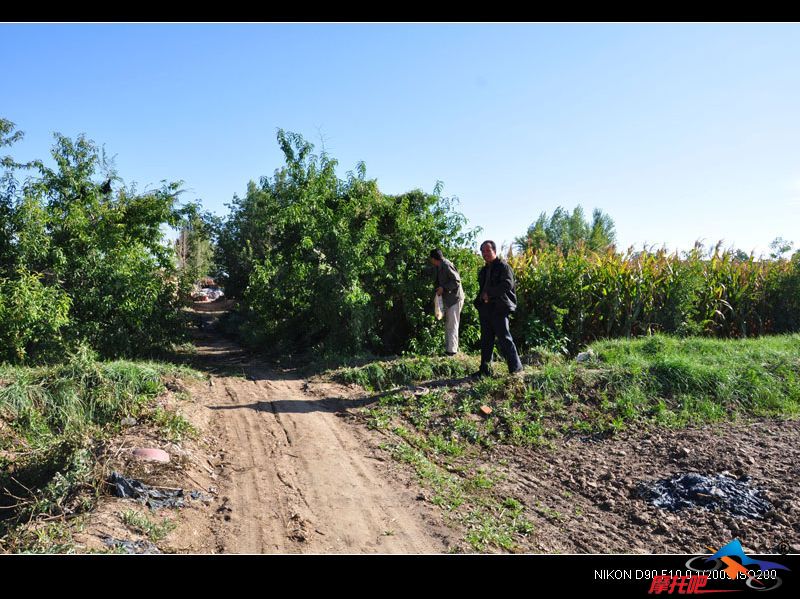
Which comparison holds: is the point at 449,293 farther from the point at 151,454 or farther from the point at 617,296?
the point at 151,454

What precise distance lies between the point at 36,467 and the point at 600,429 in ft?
19.9

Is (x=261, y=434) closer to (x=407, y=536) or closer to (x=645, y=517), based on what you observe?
(x=407, y=536)

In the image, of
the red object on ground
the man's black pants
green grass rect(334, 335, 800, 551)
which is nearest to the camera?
the red object on ground

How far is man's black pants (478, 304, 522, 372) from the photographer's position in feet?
25.1

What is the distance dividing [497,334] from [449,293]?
1.94 m

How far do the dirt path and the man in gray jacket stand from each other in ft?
8.08

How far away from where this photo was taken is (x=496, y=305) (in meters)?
7.72

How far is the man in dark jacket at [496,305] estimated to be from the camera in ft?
25.1

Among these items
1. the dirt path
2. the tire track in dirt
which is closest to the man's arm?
the dirt path

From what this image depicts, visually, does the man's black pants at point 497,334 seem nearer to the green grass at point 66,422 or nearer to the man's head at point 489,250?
the man's head at point 489,250

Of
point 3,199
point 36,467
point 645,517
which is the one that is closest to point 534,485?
point 645,517

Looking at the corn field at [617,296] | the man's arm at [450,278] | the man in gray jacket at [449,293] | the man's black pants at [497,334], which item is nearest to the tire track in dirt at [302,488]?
the man's black pants at [497,334]

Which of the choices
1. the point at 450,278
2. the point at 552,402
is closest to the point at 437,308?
the point at 450,278

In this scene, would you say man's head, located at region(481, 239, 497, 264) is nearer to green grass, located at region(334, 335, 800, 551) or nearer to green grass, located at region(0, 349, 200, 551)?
green grass, located at region(334, 335, 800, 551)
